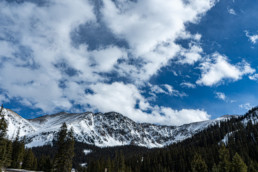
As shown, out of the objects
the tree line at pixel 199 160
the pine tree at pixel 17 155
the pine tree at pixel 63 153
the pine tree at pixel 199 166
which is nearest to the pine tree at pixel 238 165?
the tree line at pixel 199 160

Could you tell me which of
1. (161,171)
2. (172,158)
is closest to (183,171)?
(161,171)

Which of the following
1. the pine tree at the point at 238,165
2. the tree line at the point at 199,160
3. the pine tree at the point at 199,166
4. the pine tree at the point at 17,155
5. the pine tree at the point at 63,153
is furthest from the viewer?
the tree line at the point at 199,160

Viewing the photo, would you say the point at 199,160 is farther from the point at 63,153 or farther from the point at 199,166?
the point at 63,153

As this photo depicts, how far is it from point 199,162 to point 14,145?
8633cm

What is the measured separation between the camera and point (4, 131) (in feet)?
164

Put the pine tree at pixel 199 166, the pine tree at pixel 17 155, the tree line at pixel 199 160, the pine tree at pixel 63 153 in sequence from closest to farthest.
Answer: the pine tree at pixel 63 153, the pine tree at pixel 17 155, the pine tree at pixel 199 166, the tree line at pixel 199 160

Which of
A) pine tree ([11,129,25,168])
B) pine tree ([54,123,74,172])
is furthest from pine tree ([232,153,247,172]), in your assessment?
pine tree ([11,129,25,168])

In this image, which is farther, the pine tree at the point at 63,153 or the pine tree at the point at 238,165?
the pine tree at the point at 238,165

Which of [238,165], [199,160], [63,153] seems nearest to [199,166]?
[199,160]

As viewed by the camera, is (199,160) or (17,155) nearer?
(17,155)

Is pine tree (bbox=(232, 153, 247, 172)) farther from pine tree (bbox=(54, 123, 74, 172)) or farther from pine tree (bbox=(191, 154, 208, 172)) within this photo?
pine tree (bbox=(54, 123, 74, 172))

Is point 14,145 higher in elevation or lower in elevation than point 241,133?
lower

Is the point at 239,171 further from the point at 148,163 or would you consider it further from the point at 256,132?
the point at 256,132

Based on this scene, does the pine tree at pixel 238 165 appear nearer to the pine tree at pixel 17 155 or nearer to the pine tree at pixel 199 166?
the pine tree at pixel 199 166
